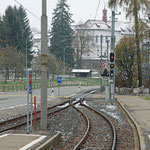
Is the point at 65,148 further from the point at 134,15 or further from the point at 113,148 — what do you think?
the point at 134,15

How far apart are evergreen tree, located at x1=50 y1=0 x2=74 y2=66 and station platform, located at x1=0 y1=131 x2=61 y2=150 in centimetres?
7463

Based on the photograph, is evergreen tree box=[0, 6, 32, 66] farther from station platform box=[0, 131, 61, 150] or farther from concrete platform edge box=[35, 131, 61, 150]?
concrete platform edge box=[35, 131, 61, 150]

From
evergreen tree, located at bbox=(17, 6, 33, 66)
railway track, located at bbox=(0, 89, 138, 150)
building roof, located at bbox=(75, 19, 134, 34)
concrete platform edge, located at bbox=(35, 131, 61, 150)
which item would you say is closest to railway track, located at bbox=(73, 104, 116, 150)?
railway track, located at bbox=(0, 89, 138, 150)

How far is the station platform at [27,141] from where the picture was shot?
8195 mm

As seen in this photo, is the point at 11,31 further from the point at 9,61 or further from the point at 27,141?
the point at 27,141

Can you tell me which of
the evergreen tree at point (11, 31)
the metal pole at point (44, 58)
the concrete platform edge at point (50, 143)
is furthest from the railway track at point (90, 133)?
the evergreen tree at point (11, 31)

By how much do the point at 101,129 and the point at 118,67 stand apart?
25876mm

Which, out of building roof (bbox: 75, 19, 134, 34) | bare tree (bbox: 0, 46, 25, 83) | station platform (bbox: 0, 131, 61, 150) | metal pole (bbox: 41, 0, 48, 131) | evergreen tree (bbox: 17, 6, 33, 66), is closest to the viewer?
station platform (bbox: 0, 131, 61, 150)

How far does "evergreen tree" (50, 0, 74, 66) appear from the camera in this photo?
8462cm

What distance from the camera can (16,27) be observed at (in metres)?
71.0

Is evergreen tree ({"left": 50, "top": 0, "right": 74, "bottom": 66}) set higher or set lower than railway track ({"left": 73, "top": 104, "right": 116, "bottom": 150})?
higher

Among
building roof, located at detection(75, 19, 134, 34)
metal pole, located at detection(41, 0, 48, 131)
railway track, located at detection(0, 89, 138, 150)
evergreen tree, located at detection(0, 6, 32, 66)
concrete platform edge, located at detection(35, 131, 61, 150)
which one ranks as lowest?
railway track, located at detection(0, 89, 138, 150)

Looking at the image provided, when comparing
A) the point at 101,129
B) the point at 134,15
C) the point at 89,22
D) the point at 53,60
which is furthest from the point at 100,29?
the point at 101,129

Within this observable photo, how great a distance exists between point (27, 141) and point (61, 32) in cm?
7766
